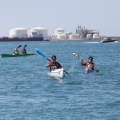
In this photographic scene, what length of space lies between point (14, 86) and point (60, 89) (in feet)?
12.4

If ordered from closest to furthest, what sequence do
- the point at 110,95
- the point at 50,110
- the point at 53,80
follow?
the point at 50,110
the point at 110,95
the point at 53,80

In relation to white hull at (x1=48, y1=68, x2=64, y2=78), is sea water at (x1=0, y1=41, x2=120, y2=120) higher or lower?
lower

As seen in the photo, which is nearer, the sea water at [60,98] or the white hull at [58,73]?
the sea water at [60,98]

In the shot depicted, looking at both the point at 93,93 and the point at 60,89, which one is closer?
the point at 93,93

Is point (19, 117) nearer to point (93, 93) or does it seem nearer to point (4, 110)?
point (4, 110)

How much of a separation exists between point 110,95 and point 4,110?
737 centimetres

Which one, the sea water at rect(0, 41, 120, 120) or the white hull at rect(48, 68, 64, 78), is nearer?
the sea water at rect(0, 41, 120, 120)

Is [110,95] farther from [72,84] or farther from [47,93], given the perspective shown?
[72,84]

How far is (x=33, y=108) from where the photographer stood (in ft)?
95.0

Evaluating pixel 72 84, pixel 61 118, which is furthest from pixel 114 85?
pixel 61 118

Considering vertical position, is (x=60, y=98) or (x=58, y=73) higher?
(x=58, y=73)

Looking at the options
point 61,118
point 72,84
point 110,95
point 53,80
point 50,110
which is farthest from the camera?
point 53,80

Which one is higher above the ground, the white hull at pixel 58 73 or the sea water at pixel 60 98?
the white hull at pixel 58 73

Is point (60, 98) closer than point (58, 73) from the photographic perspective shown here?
Yes
